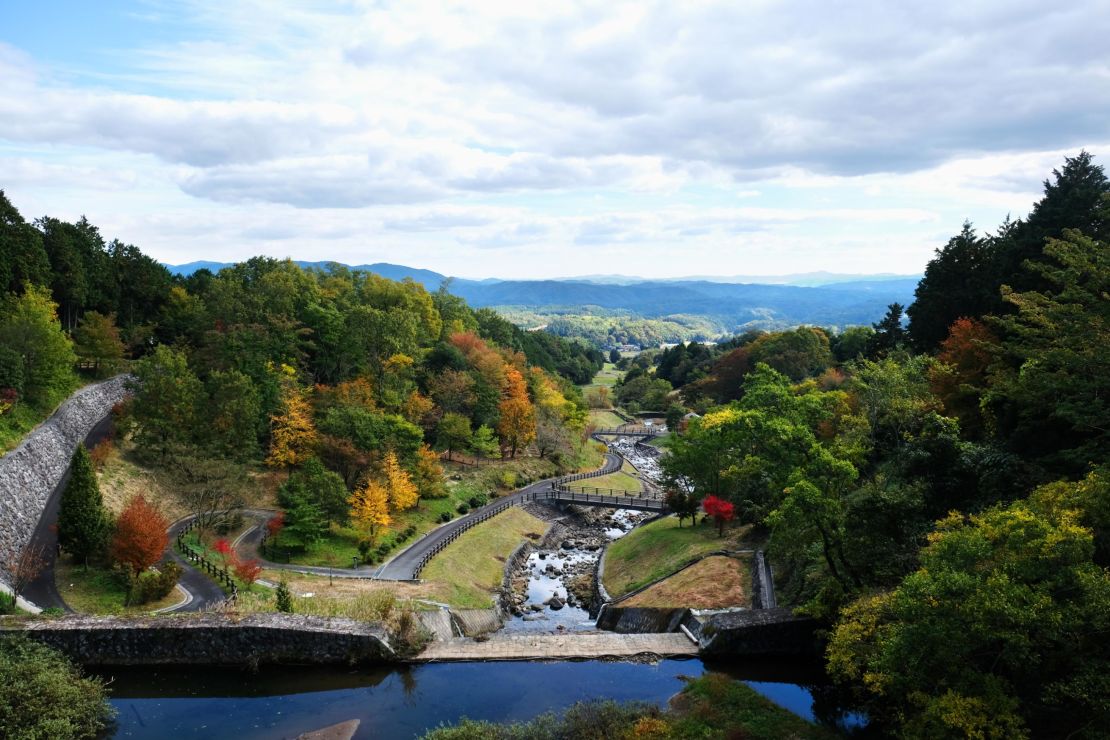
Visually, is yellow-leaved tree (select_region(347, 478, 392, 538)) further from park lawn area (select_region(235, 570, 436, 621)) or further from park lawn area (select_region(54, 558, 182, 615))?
park lawn area (select_region(54, 558, 182, 615))

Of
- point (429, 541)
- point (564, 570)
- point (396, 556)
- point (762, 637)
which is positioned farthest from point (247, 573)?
point (762, 637)

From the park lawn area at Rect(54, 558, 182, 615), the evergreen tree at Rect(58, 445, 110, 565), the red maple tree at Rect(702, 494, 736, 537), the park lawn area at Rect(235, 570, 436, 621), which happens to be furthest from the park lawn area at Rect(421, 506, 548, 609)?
the evergreen tree at Rect(58, 445, 110, 565)

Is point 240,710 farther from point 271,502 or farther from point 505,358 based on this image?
point 505,358

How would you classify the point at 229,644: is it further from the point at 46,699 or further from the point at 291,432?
the point at 291,432

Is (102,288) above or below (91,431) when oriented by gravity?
above

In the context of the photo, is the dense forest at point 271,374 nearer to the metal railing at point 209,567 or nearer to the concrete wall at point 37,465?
the concrete wall at point 37,465

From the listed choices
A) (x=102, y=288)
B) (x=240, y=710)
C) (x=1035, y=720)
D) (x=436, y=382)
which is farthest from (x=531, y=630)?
(x=102, y=288)

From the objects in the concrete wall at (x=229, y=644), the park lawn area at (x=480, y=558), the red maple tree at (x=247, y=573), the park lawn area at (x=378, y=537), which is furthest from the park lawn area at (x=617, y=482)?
the concrete wall at (x=229, y=644)
